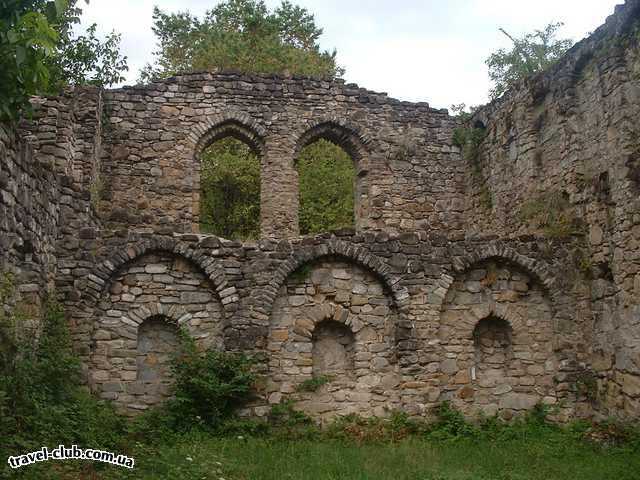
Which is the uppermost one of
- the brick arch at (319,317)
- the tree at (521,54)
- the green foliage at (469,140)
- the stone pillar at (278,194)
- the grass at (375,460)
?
the tree at (521,54)

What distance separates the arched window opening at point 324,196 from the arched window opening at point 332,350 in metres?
10.7

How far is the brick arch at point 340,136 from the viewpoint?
16.5 meters

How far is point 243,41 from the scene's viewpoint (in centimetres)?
2628

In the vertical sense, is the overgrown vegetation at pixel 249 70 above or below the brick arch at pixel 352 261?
above

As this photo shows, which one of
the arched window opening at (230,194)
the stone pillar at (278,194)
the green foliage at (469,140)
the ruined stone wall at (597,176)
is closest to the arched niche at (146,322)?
the stone pillar at (278,194)

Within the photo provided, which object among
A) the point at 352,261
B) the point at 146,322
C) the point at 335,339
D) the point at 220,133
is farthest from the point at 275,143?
the point at 146,322

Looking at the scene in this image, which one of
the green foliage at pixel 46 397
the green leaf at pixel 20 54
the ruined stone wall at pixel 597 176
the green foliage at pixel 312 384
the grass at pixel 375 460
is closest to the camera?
the green leaf at pixel 20 54

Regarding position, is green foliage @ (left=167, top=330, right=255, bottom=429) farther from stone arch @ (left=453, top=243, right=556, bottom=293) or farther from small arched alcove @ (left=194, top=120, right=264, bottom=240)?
small arched alcove @ (left=194, top=120, right=264, bottom=240)

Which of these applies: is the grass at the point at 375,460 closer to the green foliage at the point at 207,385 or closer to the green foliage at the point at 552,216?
the green foliage at the point at 207,385

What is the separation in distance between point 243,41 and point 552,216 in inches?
665

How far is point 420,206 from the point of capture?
664 inches

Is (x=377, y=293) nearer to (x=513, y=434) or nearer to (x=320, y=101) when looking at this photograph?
(x=513, y=434)

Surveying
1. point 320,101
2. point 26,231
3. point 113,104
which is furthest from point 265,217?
point 26,231

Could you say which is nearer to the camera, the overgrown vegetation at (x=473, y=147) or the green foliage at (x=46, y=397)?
the green foliage at (x=46, y=397)
